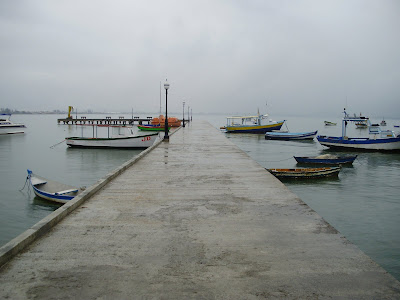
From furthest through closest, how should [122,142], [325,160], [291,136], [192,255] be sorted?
[291,136] → [122,142] → [325,160] → [192,255]

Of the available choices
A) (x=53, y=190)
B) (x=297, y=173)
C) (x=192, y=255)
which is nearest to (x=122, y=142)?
(x=53, y=190)

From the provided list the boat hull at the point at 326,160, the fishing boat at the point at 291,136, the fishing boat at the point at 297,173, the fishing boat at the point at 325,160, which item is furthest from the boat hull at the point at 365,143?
the fishing boat at the point at 297,173

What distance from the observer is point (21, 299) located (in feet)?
9.77

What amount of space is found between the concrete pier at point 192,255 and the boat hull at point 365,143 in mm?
29093

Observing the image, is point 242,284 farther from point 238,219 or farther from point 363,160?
point 363,160

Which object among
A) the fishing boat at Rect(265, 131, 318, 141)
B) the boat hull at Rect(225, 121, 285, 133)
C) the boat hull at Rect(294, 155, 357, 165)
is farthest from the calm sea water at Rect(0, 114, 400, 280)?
the boat hull at Rect(225, 121, 285, 133)

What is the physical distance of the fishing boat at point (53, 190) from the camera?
1113 cm

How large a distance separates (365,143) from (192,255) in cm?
3254

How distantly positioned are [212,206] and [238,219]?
0.86m

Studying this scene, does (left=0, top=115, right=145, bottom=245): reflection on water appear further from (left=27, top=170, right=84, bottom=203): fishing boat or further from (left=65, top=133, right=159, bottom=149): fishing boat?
(left=65, top=133, right=159, bottom=149): fishing boat

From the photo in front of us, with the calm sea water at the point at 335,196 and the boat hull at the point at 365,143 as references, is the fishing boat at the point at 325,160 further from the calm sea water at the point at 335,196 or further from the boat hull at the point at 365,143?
the boat hull at the point at 365,143

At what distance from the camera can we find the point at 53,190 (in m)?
12.3

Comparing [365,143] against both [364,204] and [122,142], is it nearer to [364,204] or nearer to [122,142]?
[364,204]

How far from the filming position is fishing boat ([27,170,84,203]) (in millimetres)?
11132
